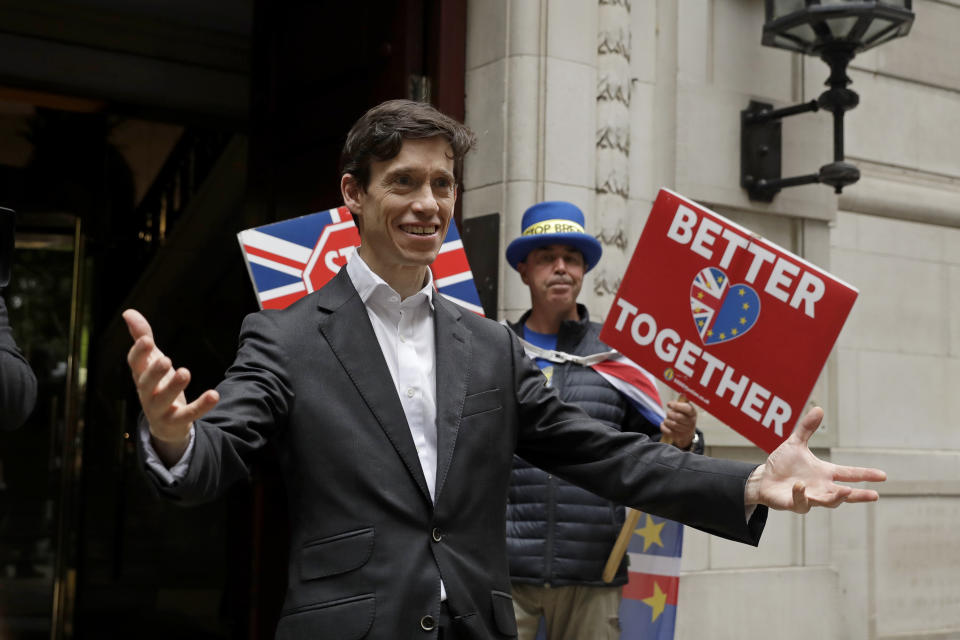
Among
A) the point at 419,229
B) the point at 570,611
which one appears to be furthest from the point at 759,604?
the point at 419,229

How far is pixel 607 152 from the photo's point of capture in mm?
5523

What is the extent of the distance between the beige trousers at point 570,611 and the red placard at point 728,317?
2.66 feet

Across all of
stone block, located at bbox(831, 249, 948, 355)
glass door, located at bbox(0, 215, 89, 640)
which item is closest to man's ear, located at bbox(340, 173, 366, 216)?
stone block, located at bbox(831, 249, 948, 355)

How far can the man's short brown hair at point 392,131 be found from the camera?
94.1 inches

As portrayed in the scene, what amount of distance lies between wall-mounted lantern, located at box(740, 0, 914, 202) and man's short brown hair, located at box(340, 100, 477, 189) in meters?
3.67

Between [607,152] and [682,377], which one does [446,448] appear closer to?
[682,377]

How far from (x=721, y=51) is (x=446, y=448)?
14.0ft

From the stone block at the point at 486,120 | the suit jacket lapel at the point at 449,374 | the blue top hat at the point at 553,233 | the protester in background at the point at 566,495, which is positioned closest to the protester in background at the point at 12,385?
the suit jacket lapel at the point at 449,374

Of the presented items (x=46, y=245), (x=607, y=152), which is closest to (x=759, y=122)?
(x=607, y=152)

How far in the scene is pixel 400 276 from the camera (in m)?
2.47

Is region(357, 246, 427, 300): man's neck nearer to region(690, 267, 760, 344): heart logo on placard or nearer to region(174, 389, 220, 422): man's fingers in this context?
region(174, 389, 220, 422): man's fingers

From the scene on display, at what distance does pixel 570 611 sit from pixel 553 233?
4.50 ft

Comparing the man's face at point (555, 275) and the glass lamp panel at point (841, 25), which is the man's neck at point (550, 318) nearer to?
the man's face at point (555, 275)

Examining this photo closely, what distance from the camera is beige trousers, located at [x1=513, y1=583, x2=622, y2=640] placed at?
13.5 feet
